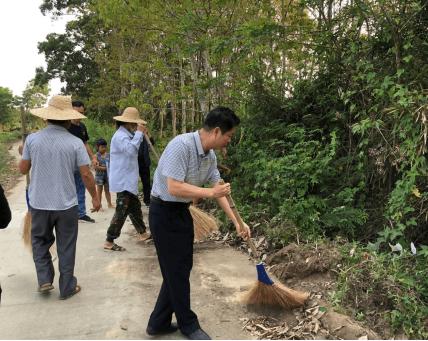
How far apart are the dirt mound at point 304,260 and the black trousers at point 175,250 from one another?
1390 millimetres

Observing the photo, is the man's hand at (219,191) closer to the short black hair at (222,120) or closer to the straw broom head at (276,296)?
the short black hair at (222,120)

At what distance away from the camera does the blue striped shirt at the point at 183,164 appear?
9.52 ft

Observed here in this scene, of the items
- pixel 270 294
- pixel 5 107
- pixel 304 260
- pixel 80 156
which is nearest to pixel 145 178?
pixel 80 156

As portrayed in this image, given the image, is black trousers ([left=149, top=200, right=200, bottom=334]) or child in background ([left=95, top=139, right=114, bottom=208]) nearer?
black trousers ([left=149, top=200, right=200, bottom=334])

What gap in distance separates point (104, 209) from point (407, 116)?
5656 millimetres

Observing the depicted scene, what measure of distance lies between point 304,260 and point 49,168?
2.59m

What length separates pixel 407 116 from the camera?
4.14 metres

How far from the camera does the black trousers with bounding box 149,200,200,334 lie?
310cm

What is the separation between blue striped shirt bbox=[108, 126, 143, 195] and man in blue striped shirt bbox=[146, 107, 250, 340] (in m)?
2.29

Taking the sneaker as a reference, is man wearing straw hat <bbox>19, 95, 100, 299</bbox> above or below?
above

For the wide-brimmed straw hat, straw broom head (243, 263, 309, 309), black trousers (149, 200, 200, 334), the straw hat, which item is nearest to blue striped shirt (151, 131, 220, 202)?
black trousers (149, 200, 200, 334)

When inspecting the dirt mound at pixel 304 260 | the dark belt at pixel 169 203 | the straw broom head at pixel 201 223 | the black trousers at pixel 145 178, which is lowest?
the dirt mound at pixel 304 260

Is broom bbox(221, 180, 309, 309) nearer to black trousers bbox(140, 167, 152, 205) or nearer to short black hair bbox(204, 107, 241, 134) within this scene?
short black hair bbox(204, 107, 241, 134)

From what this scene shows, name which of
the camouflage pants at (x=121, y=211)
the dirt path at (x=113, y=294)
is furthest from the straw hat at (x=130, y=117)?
the dirt path at (x=113, y=294)
